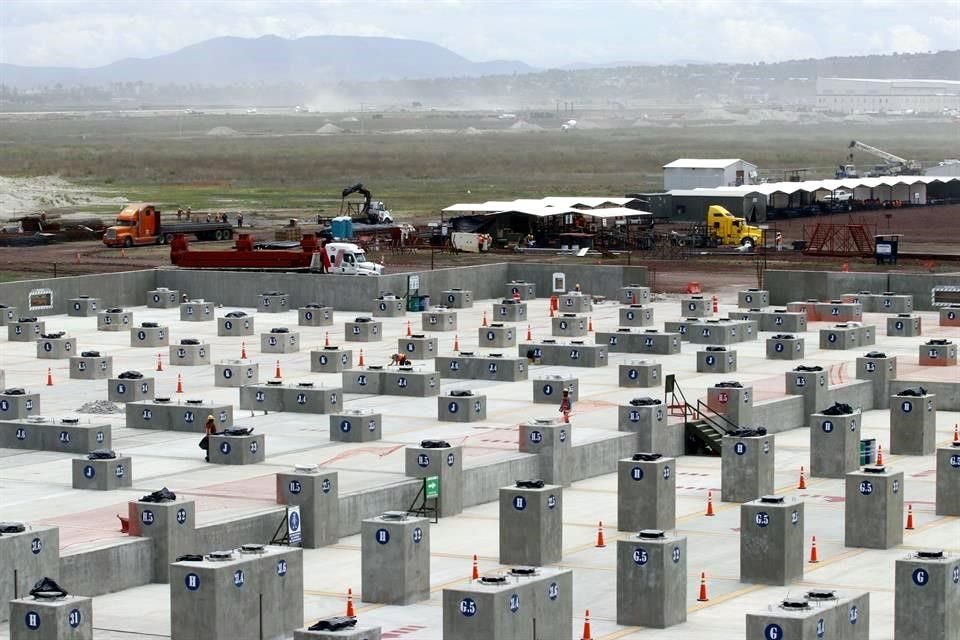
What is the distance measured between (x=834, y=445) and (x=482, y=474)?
30.0ft

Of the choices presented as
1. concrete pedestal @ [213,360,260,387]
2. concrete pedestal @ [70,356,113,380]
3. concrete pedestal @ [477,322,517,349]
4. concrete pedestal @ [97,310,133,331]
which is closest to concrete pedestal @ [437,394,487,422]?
concrete pedestal @ [213,360,260,387]

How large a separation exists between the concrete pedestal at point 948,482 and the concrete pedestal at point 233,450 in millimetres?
15485

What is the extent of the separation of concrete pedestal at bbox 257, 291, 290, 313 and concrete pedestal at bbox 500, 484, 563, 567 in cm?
4926

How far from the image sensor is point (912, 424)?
52656mm

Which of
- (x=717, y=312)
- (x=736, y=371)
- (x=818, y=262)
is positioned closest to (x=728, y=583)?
(x=736, y=371)

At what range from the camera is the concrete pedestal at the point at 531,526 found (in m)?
38.6

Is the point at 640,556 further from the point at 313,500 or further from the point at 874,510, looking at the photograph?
the point at 313,500

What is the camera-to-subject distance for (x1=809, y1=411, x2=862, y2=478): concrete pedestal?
49.2 meters

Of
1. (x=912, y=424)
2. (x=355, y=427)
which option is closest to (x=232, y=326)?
(x=355, y=427)

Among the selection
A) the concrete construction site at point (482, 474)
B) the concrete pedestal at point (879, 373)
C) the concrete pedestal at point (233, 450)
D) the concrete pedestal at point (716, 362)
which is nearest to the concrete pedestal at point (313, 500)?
the concrete construction site at point (482, 474)

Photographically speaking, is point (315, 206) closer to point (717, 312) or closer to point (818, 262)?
point (818, 262)

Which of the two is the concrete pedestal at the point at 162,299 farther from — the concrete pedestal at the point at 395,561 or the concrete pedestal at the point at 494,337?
the concrete pedestal at the point at 395,561

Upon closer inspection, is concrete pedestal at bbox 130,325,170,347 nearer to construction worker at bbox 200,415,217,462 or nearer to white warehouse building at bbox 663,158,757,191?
construction worker at bbox 200,415,217,462

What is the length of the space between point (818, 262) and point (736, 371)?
1608 inches
